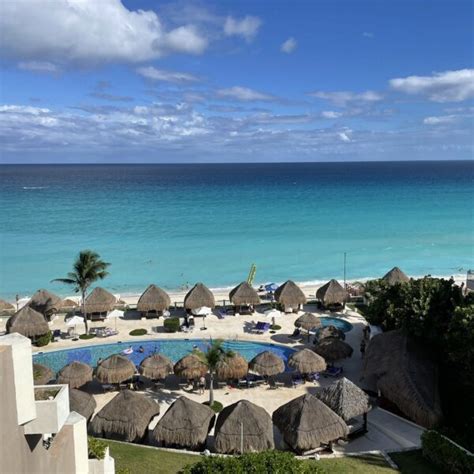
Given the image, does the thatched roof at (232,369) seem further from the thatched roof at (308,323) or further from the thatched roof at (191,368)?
the thatched roof at (308,323)

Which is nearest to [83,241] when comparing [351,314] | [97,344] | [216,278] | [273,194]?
[216,278]

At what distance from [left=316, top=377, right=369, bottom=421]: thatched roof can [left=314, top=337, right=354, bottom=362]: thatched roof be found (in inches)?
153

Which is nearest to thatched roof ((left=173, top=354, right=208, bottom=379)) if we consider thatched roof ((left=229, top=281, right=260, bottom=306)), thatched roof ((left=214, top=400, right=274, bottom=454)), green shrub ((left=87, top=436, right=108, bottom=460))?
thatched roof ((left=214, top=400, right=274, bottom=454))

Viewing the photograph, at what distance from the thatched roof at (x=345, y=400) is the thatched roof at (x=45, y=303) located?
1525 cm

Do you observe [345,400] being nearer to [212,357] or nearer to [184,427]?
[212,357]

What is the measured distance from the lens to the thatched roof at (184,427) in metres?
12.5

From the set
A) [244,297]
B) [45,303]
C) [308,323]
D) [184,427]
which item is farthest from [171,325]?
[184,427]

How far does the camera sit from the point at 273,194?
86.9 m

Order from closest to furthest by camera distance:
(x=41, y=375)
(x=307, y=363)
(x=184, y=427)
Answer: (x=184, y=427)
(x=41, y=375)
(x=307, y=363)

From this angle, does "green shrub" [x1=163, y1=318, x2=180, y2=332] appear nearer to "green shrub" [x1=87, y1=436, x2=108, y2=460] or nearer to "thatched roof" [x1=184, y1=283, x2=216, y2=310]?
"thatched roof" [x1=184, y1=283, x2=216, y2=310]

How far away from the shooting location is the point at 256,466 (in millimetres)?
8562

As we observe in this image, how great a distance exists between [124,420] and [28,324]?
31.2 ft

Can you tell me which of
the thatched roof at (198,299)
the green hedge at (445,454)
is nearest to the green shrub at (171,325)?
the thatched roof at (198,299)

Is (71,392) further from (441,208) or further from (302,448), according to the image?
(441,208)
